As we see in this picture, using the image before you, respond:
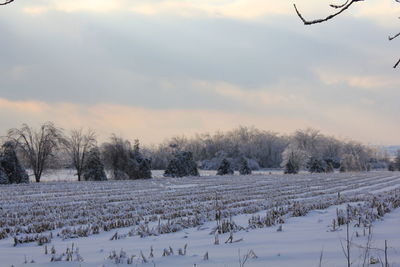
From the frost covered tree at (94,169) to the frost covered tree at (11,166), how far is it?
803 cm

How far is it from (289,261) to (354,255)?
823 mm

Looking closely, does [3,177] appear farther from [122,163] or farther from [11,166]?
[122,163]

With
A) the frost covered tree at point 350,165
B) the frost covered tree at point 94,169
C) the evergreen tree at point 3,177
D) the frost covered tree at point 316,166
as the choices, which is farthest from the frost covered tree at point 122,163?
the frost covered tree at point 350,165

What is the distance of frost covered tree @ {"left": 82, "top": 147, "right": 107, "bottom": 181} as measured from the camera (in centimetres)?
5172

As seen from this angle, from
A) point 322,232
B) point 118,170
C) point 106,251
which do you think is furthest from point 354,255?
point 118,170

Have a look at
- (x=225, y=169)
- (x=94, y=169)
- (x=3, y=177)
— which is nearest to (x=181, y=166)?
(x=225, y=169)

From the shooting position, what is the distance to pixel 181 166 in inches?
2436

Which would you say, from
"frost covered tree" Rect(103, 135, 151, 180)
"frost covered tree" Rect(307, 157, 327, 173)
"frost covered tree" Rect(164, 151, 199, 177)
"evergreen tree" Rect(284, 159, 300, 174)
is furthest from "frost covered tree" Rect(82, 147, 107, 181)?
"frost covered tree" Rect(307, 157, 327, 173)

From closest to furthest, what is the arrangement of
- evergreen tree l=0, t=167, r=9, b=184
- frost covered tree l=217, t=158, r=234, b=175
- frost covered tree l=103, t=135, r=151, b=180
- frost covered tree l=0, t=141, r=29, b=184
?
evergreen tree l=0, t=167, r=9, b=184 < frost covered tree l=0, t=141, r=29, b=184 < frost covered tree l=103, t=135, r=151, b=180 < frost covered tree l=217, t=158, r=234, b=175

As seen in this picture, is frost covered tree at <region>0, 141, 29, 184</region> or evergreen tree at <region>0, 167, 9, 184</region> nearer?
evergreen tree at <region>0, 167, 9, 184</region>

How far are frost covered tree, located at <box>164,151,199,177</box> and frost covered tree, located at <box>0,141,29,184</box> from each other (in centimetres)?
2156

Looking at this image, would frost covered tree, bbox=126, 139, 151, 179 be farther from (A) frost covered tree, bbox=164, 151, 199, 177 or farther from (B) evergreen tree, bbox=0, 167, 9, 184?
(B) evergreen tree, bbox=0, 167, 9, 184

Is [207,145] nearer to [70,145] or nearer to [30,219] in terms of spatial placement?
[70,145]

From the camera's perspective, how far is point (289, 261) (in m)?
4.93
